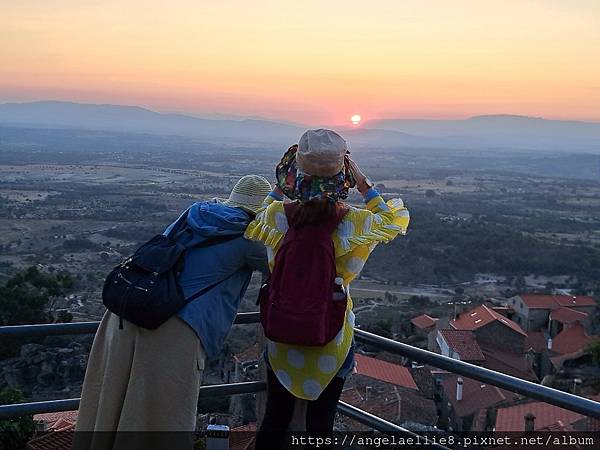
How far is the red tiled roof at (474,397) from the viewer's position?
13711 millimetres

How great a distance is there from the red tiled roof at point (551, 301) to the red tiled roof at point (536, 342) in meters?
1.65

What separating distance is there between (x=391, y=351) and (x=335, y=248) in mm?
521

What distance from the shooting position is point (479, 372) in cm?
198

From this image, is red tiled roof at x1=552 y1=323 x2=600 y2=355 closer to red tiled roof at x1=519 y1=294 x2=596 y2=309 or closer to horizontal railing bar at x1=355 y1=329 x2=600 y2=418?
red tiled roof at x1=519 y1=294 x2=596 y2=309

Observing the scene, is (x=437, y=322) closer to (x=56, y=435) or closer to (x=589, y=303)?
(x=589, y=303)

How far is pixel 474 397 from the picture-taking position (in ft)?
46.3

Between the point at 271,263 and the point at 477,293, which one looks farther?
the point at 477,293

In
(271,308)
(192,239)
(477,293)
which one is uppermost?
(192,239)

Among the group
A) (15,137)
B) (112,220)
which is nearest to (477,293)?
(112,220)

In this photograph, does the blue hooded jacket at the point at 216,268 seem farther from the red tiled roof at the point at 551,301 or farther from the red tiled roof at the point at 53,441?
the red tiled roof at the point at 551,301

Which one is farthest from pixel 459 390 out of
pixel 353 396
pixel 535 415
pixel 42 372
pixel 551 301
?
pixel 551 301

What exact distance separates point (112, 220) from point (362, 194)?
43.0 metres

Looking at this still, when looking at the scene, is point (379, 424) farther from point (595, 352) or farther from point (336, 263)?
point (595, 352)

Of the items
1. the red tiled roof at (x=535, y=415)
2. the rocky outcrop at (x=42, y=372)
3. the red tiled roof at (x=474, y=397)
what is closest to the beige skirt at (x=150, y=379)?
the red tiled roof at (x=535, y=415)
